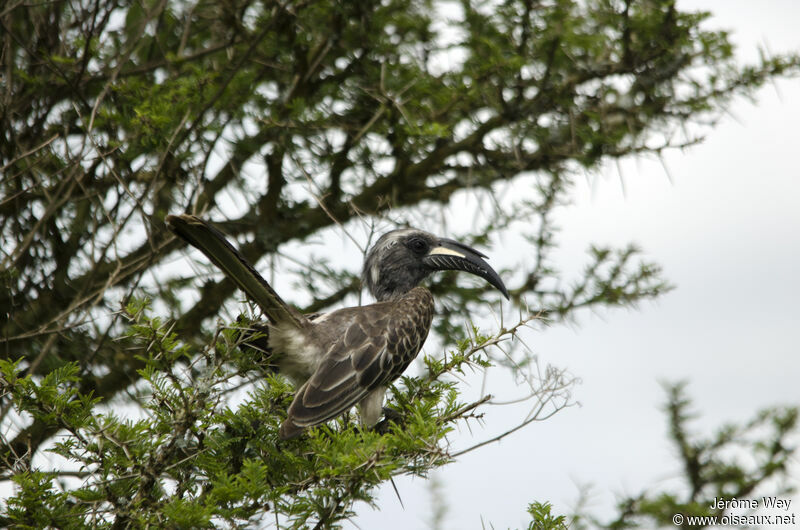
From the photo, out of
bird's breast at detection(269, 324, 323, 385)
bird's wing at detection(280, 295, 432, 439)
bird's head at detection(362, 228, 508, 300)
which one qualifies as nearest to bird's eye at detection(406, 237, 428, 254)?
bird's head at detection(362, 228, 508, 300)

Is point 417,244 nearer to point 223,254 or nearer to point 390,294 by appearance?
point 390,294

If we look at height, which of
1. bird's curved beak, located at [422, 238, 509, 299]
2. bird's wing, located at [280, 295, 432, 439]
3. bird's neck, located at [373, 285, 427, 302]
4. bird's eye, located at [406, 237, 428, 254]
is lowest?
bird's wing, located at [280, 295, 432, 439]

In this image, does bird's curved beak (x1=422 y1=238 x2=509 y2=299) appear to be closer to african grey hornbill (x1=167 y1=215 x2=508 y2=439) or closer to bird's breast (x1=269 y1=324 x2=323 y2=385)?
african grey hornbill (x1=167 y1=215 x2=508 y2=439)

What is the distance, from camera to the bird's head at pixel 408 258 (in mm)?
4535

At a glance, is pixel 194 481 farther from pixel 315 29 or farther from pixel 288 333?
pixel 315 29

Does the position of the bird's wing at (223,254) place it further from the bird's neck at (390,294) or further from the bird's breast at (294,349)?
the bird's neck at (390,294)

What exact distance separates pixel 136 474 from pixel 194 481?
18cm

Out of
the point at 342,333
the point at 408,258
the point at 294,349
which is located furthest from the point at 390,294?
the point at 294,349

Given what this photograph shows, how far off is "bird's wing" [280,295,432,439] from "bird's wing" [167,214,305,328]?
0.36 metres

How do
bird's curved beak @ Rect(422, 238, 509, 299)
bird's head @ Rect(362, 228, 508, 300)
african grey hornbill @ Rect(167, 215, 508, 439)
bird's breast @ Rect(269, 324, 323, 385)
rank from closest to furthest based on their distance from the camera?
african grey hornbill @ Rect(167, 215, 508, 439), bird's breast @ Rect(269, 324, 323, 385), bird's curved beak @ Rect(422, 238, 509, 299), bird's head @ Rect(362, 228, 508, 300)

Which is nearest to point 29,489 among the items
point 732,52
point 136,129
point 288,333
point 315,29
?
point 288,333

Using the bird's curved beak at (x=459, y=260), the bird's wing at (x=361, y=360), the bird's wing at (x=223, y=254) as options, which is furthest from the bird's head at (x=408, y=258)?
the bird's wing at (x=223, y=254)

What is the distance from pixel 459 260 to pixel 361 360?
3.55ft

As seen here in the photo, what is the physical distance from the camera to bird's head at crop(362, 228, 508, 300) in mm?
4535
